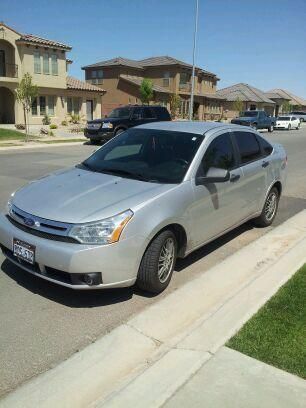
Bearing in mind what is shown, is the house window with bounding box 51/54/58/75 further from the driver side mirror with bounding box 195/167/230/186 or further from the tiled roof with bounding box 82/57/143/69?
the driver side mirror with bounding box 195/167/230/186

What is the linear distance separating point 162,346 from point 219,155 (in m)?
2.56

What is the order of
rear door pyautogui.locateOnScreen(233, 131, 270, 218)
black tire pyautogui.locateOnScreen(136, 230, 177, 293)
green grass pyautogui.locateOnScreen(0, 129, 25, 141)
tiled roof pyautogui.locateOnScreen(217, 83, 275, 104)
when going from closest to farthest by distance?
1. black tire pyautogui.locateOnScreen(136, 230, 177, 293)
2. rear door pyautogui.locateOnScreen(233, 131, 270, 218)
3. green grass pyautogui.locateOnScreen(0, 129, 25, 141)
4. tiled roof pyautogui.locateOnScreen(217, 83, 275, 104)

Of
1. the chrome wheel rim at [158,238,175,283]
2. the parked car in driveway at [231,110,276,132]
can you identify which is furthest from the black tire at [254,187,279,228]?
the parked car in driveway at [231,110,276,132]

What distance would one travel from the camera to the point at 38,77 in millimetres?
33344


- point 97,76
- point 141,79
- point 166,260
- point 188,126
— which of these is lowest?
point 166,260

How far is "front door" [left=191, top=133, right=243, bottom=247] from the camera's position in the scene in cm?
462

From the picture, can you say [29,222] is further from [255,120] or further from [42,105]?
[42,105]

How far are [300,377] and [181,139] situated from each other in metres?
2.92

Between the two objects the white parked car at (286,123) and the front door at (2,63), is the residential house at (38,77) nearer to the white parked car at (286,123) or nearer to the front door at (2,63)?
the front door at (2,63)

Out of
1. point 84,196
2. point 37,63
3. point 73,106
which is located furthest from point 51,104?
point 84,196

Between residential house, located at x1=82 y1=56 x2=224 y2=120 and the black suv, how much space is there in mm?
27767

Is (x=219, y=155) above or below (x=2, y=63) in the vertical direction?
below

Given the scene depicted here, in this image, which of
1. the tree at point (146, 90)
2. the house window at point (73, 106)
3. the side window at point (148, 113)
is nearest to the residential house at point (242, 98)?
the tree at point (146, 90)

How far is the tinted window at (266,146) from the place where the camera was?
250 inches
